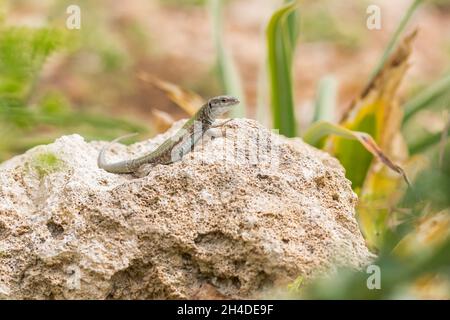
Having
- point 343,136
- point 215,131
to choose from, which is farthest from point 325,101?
point 215,131

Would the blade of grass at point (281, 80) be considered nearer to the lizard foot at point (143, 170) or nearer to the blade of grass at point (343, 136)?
the blade of grass at point (343, 136)

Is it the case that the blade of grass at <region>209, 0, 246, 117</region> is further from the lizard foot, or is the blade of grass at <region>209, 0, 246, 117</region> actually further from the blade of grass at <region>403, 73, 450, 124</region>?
the lizard foot

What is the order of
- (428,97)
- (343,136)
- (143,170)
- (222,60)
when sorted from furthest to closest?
(222,60), (428,97), (343,136), (143,170)

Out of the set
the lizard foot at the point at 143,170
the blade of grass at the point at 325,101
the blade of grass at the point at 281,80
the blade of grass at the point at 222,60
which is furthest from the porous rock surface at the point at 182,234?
the blade of grass at the point at 222,60

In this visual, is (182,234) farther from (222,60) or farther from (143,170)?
(222,60)

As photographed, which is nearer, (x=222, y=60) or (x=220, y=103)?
(x=220, y=103)
